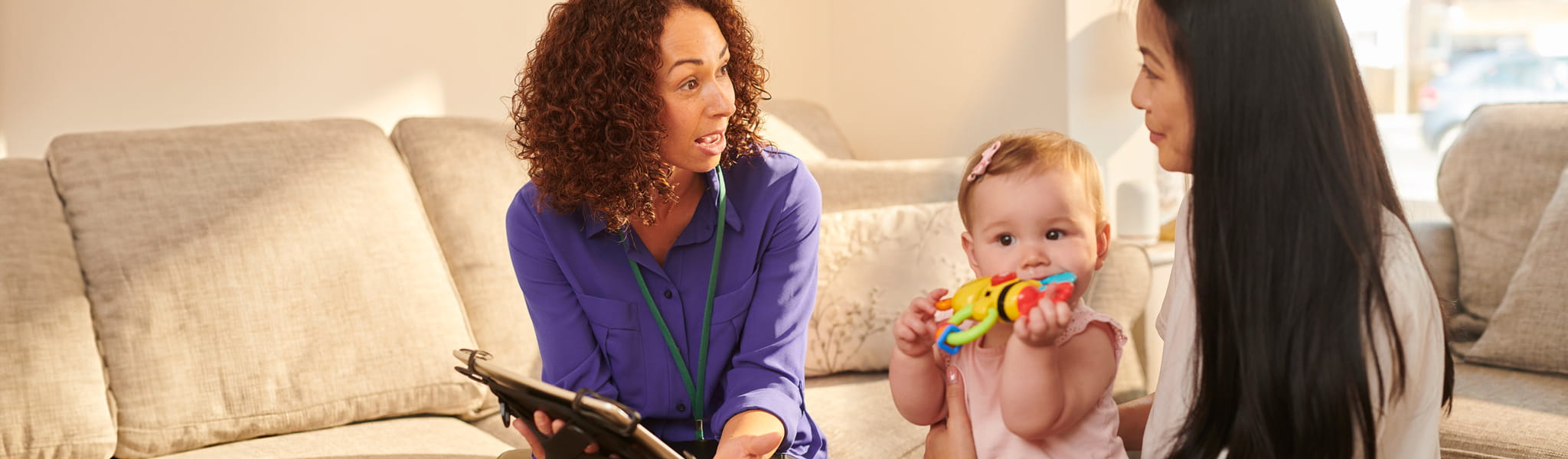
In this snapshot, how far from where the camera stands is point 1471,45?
3.03m

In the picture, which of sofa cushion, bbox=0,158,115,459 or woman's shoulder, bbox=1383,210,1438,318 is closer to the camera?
woman's shoulder, bbox=1383,210,1438,318

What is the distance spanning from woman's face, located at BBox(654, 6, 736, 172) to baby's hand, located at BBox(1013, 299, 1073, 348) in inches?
20.5

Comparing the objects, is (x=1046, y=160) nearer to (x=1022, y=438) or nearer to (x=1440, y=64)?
(x=1022, y=438)

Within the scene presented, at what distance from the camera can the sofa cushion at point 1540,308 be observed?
2027mm

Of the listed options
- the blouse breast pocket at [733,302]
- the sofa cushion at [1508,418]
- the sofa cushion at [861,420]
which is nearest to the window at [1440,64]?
the sofa cushion at [1508,418]

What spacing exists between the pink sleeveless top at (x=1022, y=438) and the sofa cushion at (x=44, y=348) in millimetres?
1427

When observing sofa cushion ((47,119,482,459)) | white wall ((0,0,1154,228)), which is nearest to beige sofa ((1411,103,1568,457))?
white wall ((0,0,1154,228))

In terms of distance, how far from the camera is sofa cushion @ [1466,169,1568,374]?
2.03m

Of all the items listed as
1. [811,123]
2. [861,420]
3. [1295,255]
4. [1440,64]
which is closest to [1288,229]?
[1295,255]

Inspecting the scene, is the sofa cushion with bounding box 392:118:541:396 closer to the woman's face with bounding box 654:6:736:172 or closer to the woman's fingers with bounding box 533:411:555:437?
the woman's face with bounding box 654:6:736:172

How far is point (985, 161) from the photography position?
1.22 metres

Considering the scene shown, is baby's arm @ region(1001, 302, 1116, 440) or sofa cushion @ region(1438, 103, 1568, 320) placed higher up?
baby's arm @ region(1001, 302, 1116, 440)

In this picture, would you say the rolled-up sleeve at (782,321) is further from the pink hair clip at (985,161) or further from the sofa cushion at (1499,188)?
the sofa cushion at (1499,188)

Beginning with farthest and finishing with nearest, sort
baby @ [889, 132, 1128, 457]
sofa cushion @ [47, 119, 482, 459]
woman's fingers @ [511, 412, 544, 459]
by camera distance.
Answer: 1. sofa cushion @ [47, 119, 482, 459]
2. woman's fingers @ [511, 412, 544, 459]
3. baby @ [889, 132, 1128, 457]
